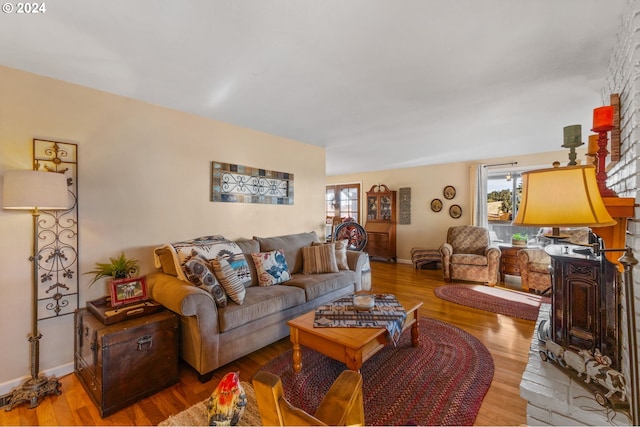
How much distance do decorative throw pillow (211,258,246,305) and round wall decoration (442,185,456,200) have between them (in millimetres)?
4762

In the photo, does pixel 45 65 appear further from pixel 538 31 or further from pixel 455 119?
pixel 455 119

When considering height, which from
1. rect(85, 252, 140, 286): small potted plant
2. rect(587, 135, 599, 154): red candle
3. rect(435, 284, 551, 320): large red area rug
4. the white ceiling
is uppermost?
the white ceiling

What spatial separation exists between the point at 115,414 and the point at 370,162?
Answer: 5.06 meters

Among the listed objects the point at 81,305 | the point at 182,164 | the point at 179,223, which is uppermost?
the point at 182,164

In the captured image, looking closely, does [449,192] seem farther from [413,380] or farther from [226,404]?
[226,404]

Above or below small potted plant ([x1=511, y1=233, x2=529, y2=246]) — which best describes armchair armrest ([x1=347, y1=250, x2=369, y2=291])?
below

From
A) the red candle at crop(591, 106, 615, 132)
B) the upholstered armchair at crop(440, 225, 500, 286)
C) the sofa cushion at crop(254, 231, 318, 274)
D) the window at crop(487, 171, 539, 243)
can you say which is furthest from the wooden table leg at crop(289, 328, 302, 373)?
the window at crop(487, 171, 539, 243)

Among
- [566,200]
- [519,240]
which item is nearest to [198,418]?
[566,200]

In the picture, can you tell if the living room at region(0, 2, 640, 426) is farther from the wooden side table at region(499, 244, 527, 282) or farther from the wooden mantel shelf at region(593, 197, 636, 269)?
the wooden side table at region(499, 244, 527, 282)

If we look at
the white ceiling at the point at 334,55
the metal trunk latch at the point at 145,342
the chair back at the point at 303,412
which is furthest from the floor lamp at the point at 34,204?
the chair back at the point at 303,412

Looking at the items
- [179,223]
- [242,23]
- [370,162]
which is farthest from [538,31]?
[370,162]

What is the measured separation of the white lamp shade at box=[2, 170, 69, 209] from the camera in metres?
1.71

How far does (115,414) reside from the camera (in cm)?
168

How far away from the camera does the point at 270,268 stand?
284cm
